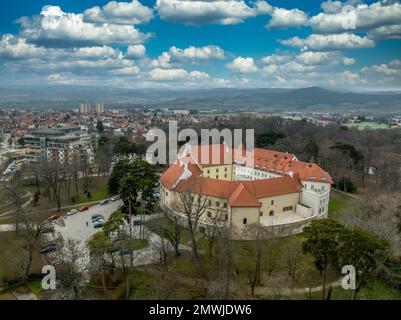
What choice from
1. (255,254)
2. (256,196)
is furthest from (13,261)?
(256,196)

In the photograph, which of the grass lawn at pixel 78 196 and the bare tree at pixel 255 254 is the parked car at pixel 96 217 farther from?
the bare tree at pixel 255 254

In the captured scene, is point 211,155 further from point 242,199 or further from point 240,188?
point 242,199

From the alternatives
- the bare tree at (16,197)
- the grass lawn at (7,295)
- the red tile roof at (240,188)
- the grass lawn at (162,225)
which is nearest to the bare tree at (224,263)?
the grass lawn at (162,225)

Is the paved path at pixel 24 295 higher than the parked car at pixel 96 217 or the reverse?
the reverse

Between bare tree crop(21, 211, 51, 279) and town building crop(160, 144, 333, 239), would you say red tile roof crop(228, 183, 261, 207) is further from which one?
bare tree crop(21, 211, 51, 279)

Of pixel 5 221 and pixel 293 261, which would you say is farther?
pixel 5 221

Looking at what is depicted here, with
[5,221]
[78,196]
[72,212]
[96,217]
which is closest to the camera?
[96,217]

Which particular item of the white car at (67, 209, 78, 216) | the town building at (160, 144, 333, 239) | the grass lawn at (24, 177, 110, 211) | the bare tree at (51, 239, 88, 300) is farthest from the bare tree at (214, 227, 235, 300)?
the grass lawn at (24, 177, 110, 211)

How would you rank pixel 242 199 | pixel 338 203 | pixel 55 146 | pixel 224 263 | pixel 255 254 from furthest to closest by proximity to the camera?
pixel 55 146, pixel 338 203, pixel 242 199, pixel 255 254, pixel 224 263
